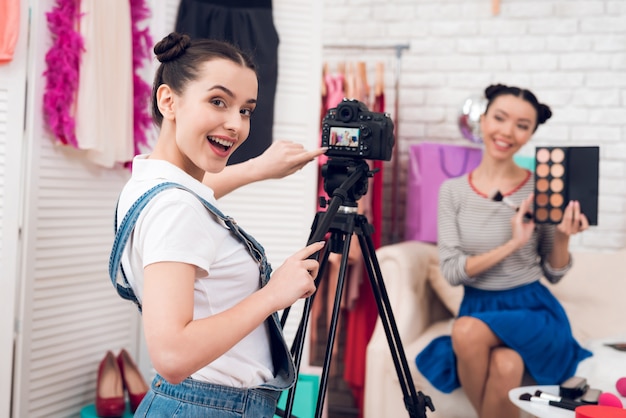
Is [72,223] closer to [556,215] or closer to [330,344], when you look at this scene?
[330,344]

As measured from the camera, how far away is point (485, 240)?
2342mm

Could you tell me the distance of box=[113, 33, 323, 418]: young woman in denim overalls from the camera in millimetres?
820

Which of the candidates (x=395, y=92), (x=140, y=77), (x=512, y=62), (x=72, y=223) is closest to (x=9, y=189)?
(x=72, y=223)

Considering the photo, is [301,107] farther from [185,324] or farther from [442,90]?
[185,324]

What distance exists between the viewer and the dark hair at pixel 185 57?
100 cm

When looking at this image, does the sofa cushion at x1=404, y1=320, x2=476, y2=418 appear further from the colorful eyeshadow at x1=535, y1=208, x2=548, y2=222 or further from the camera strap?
the camera strap

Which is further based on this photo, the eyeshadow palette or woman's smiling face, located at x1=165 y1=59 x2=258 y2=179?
the eyeshadow palette

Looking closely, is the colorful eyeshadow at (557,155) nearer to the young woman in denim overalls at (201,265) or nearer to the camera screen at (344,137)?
the camera screen at (344,137)

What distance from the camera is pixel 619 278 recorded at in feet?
8.53

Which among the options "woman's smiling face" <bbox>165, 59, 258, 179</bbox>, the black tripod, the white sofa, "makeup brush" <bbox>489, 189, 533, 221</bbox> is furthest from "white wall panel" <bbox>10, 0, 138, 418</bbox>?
"makeup brush" <bbox>489, 189, 533, 221</bbox>

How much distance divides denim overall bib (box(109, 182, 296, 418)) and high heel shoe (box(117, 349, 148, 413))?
4.20 feet

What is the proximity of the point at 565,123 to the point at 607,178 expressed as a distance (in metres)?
0.32

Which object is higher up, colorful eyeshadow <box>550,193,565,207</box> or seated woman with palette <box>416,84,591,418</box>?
colorful eyeshadow <box>550,193,565,207</box>

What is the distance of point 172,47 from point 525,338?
5.08ft
